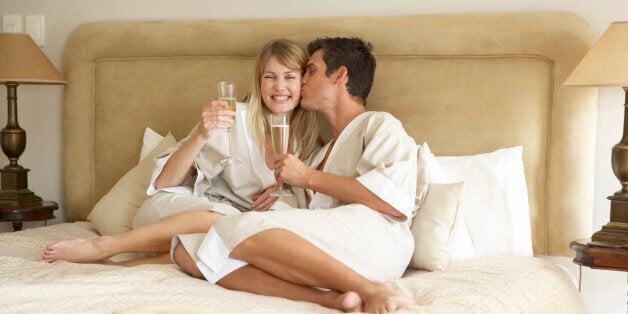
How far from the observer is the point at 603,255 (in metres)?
2.32

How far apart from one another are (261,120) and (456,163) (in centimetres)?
68

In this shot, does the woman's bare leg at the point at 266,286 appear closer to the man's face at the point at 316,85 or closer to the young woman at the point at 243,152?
the young woman at the point at 243,152

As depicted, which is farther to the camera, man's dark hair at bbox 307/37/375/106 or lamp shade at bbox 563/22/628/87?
man's dark hair at bbox 307/37/375/106

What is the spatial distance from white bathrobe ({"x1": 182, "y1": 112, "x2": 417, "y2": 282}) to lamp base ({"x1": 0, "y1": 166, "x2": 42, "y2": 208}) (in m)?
1.25

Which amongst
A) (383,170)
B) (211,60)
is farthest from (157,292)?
(211,60)

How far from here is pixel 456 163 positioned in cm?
266

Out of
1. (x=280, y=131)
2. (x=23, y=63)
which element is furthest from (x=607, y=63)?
(x=23, y=63)

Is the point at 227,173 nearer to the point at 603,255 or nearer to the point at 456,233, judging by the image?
the point at 456,233

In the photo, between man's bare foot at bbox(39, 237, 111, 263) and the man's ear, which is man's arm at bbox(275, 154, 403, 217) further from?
man's bare foot at bbox(39, 237, 111, 263)

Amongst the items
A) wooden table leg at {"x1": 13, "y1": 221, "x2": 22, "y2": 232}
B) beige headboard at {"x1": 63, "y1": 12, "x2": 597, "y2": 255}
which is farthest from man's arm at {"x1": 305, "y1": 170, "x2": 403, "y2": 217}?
wooden table leg at {"x1": 13, "y1": 221, "x2": 22, "y2": 232}

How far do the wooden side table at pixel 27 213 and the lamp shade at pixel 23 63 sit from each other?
494 millimetres

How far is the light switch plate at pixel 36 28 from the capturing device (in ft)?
11.3

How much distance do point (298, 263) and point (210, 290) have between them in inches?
8.8

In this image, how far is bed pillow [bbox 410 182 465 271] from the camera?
7.48 ft
